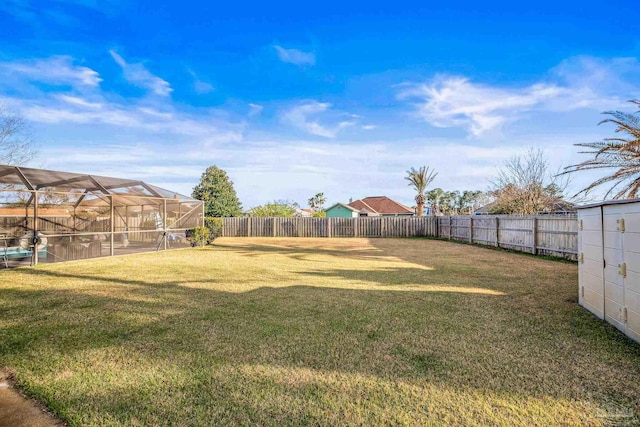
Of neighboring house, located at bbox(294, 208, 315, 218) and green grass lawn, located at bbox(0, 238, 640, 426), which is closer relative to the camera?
green grass lawn, located at bbox(0, 238, 640, 426)

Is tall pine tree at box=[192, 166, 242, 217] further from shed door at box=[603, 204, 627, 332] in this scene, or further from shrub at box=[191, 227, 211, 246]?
shed door at box=[603, 204, 627, 332]

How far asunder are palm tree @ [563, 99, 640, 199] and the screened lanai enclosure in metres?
13.7

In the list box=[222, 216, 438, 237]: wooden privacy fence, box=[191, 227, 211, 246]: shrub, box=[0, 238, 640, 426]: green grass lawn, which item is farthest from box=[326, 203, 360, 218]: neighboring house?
box=[0, 238, 640, 426]: green grass lawn

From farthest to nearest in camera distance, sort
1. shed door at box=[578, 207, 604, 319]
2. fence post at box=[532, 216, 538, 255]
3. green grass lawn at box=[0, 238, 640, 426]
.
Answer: fence post at box=[532, 216, 538, 255]
shed door at box=[578, 207, 604, 319]
green grass lawn at box=[0, 238, 640, 426]

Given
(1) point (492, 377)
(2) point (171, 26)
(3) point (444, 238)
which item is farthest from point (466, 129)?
(1) point (492, 377)

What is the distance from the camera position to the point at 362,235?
21.7 meters

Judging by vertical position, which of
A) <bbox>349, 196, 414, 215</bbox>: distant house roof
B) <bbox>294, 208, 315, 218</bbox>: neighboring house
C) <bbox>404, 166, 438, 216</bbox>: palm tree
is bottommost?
<bbox>294, 208, 315, 218</bbox>: neighboring house

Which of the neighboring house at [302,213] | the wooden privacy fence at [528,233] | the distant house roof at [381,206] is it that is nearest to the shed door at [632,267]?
the wooden privacy fence at [528,233]

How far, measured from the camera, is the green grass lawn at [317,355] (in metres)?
1.99

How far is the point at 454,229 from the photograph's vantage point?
17.8 metres

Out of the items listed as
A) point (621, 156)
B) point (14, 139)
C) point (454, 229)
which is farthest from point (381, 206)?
point (14, 139)

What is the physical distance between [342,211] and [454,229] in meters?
19.4

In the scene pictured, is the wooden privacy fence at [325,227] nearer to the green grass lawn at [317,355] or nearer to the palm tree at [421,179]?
the palm tree at [421,179]

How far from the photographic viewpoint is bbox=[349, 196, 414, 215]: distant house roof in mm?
39156
